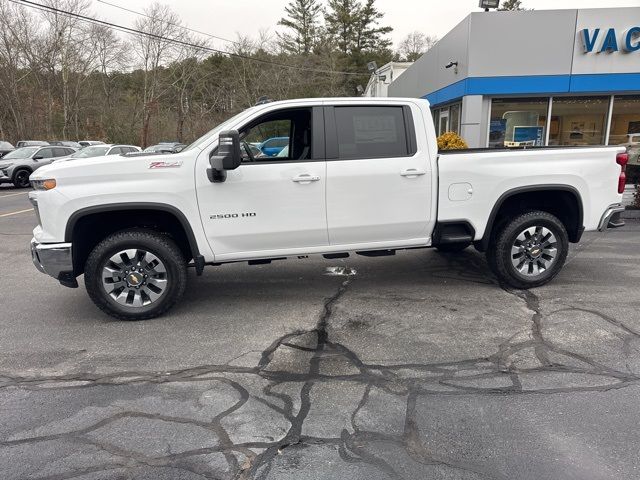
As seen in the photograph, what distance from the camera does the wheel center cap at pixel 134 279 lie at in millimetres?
4492

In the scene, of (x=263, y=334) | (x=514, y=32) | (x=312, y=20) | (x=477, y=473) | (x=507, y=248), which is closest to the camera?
(x=477, y=473)

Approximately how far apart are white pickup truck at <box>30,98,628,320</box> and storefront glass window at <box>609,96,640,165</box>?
912 centimetres

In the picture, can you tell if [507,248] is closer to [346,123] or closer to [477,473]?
[346,123]

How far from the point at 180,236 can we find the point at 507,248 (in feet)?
11.8

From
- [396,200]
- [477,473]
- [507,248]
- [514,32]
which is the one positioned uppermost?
[514,32]

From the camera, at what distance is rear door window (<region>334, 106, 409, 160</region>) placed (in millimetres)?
4734

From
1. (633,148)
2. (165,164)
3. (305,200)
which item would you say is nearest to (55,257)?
(165,164)

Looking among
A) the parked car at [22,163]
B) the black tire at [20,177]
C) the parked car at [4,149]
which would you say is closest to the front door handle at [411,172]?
the parked car at [22,163]

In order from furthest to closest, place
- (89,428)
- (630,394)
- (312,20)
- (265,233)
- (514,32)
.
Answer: (312,20), (514,32), (265,233), (630,394), (89,428)

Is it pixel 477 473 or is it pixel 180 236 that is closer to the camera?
pixel 477 473

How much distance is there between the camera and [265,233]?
15.1 feet

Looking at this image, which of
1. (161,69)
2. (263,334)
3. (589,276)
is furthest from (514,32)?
(161,69)

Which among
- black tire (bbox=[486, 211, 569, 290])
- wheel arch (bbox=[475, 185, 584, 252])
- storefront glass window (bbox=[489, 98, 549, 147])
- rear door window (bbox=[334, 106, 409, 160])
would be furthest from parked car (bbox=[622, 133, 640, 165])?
rear door window (bbox=[334, 106, 409, 160])

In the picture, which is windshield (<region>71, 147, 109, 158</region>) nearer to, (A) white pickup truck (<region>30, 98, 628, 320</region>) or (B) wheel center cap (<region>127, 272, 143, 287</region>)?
(A) white pickup truck (<region>30, 98, 628, 320</region>)
